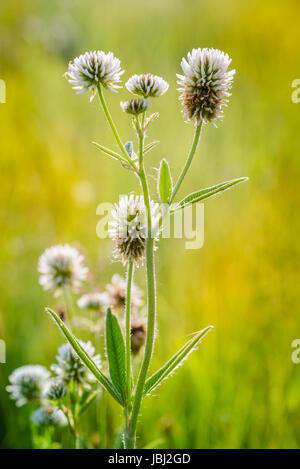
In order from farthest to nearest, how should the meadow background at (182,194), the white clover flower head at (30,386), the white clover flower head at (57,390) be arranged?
the meadow background at (182,194), the white clover flower head at (30,386), the white clover flower head at (57,390)

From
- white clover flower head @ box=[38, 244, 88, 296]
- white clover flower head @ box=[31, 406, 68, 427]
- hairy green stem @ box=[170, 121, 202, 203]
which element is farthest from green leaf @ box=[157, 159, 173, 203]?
white clover flower head @ box=[31, 406, 68, 427]

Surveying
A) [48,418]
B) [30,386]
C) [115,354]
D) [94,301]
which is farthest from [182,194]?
[115,354]

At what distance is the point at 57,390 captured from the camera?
6.39ft

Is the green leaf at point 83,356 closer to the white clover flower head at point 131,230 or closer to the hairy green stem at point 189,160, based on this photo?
the white clover flower head at point 131,230

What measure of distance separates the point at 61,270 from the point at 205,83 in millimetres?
1098

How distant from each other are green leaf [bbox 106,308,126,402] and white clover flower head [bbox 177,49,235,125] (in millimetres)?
739

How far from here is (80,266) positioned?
2.34m

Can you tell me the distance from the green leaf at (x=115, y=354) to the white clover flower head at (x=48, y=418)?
61cm

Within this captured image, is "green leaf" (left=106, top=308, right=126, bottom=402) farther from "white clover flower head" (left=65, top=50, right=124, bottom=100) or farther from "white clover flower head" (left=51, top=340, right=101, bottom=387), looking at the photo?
"white clover flower head" (left=65, top=50, right=124, bottom=100)

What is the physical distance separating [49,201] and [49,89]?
1846mm

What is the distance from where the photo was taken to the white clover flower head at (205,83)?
5.32 feet

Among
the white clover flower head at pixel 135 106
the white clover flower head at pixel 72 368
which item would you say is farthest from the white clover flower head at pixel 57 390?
the white clover flower head at pixel 135 106

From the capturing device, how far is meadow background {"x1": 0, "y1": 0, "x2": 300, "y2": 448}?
2.65 meters
